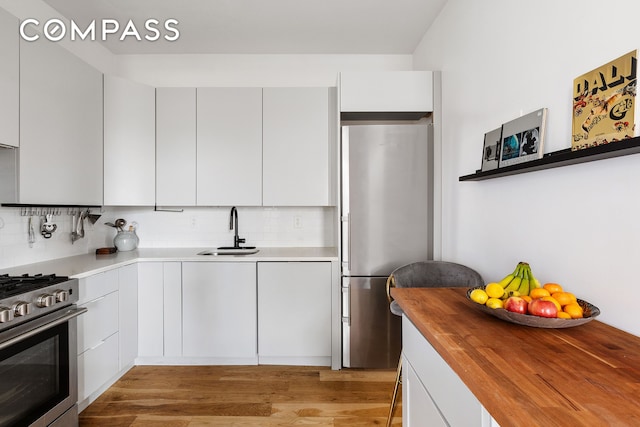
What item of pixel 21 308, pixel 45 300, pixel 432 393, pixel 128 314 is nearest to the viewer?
pixel 432 393

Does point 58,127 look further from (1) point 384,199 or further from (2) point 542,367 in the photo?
(2) point 542,367

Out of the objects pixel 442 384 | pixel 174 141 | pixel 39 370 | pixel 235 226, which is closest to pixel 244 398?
pixel 39 370

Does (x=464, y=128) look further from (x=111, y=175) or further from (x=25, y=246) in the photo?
(x=25, y=246)

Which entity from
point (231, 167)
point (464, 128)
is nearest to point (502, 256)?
point (464, 128)

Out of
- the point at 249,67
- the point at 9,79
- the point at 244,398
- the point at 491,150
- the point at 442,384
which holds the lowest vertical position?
the point at 244,398

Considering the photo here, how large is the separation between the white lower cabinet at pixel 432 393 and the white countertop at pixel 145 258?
137cm

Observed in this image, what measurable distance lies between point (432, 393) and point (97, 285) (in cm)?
214

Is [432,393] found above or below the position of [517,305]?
below

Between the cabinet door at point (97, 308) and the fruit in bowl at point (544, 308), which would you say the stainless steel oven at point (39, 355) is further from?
the fruit in bowl at point (544, 308)

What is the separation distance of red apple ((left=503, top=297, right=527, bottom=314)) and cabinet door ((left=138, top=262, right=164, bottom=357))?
8.29 feet

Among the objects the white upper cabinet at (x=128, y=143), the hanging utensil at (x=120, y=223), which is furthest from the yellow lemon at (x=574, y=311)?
the hanging utensil at (x=120, y=223)

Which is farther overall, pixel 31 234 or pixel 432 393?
pixel 31 234

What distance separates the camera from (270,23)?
2.79 meters

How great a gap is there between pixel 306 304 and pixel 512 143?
187cm
